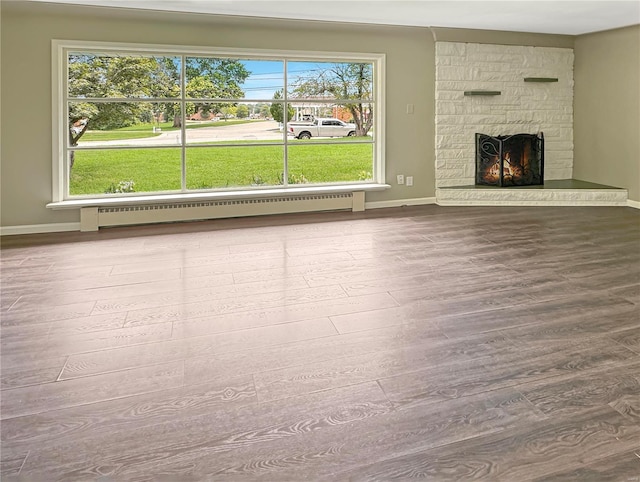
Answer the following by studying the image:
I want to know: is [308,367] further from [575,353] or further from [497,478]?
[575,353]

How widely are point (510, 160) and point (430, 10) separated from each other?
2483 mm

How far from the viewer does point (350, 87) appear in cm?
648

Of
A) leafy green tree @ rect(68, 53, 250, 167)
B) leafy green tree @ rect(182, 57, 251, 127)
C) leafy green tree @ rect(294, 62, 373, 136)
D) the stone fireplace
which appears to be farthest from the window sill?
the stone fireplace

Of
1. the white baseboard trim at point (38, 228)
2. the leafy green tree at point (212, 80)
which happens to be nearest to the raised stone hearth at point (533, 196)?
the leafy green tree at point (212, 80)

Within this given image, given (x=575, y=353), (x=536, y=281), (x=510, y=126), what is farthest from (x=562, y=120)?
(x=575, y=353)

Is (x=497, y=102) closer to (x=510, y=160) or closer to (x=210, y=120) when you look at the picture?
(x=510, y=160)

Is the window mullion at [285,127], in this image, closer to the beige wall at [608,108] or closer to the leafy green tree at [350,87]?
the leafy green tree at [350,87]

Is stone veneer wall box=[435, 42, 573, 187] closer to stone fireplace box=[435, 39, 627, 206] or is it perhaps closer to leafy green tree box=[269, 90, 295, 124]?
stone fireplace box=[435, 39, 627, 206]

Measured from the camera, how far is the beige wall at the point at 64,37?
5004mm

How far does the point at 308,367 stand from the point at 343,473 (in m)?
0.75

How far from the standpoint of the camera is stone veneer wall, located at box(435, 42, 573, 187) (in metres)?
6.67

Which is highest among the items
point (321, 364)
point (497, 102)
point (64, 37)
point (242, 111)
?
point (64, 37)

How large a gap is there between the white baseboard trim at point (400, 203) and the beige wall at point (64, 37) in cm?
98

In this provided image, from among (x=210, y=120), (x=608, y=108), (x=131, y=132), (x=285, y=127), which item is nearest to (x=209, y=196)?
(x=210, y=120)
